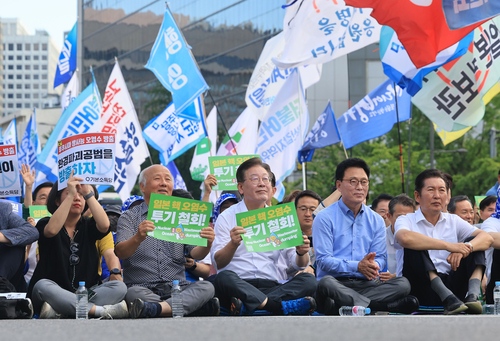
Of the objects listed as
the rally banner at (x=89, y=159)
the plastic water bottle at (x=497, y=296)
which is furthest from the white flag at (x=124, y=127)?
the plastic water bottle at (x=497, y=296)

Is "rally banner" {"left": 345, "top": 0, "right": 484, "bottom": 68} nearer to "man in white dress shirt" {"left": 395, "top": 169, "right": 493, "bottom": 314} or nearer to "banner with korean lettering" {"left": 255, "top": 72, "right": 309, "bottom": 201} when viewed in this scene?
"man in white dress shirt" {"left": 395, "top": 169, "right": 493, "bottom": 314}

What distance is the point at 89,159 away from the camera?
6.21 m

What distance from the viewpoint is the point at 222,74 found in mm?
42938

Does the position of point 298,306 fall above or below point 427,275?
below

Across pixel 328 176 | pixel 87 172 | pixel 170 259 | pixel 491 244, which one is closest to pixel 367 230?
pixel 491 244

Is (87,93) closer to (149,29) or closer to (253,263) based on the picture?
(253,263)

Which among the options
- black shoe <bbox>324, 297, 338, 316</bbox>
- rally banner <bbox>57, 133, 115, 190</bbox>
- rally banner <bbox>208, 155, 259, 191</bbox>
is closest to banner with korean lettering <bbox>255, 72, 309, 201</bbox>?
rally banner <bbox>208, 155, 259, 191</bbox>

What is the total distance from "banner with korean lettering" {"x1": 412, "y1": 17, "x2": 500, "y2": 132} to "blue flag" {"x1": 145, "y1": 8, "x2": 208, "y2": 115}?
4242 mm

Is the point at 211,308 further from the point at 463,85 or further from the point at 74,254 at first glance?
the point at 463,85

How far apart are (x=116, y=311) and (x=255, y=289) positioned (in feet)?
3.72

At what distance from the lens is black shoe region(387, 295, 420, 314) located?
19.1 feet

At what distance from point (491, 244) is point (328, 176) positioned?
23.3 meters

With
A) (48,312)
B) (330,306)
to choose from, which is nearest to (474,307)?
(330,306)

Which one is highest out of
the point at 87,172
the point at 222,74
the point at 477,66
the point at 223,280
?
the point at 222,74
